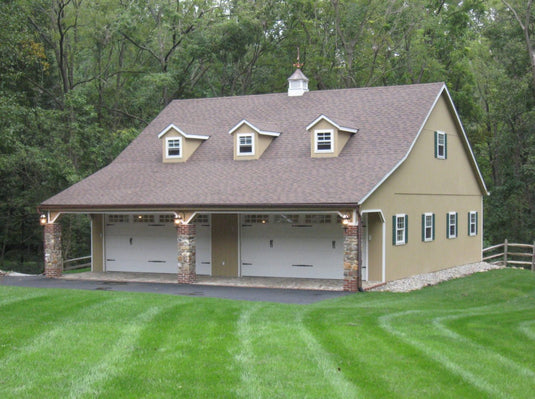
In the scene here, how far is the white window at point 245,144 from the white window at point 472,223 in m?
9.61

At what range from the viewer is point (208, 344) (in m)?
10.2

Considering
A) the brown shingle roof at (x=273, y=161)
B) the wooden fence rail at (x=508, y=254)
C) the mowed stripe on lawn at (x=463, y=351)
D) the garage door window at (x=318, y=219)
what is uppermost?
the brown shingle roof at (x=273, y=161)

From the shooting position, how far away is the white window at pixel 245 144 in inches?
889

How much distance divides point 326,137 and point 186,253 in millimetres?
5648

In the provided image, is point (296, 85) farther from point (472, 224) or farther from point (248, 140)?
point (472, 224)

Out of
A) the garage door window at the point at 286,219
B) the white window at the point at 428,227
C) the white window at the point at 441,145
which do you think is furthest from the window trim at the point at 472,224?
the garage door window at the point at 286,219

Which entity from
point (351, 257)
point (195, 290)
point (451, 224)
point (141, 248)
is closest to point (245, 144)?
point (141, 248)

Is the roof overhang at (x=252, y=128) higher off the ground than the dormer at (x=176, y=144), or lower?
higher

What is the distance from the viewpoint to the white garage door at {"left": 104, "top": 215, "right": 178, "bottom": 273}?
22.9 m

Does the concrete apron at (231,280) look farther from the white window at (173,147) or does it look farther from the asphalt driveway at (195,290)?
the white window at (173,147)

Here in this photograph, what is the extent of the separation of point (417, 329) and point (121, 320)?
5.14 metres

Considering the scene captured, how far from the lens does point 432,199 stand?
23281 millimetres

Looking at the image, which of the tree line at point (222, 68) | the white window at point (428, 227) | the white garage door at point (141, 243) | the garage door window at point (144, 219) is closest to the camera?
the white window at point (428, 227)

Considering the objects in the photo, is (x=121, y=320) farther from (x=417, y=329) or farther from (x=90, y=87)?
(x=90, y=87)
